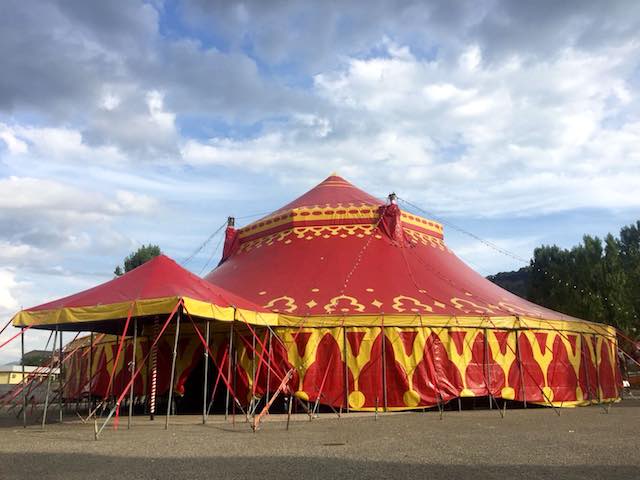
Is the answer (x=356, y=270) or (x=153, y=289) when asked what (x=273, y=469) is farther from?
(x=356, y=270)

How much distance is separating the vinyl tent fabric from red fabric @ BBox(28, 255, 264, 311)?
1415 mm

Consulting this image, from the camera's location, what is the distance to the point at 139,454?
A: 4754mm

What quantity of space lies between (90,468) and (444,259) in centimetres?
910

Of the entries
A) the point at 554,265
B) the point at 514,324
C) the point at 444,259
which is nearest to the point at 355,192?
the point at 444,259

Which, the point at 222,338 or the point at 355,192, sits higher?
the point at 355,192

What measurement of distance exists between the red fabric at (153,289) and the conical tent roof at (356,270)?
148 centimetres

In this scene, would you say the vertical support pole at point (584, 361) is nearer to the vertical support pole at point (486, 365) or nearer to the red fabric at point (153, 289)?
the vertical support pole at point (486, 365)

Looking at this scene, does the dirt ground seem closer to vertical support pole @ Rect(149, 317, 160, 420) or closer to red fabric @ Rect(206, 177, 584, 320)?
vertical support pole @ Rect(149, 317, 160, 420)

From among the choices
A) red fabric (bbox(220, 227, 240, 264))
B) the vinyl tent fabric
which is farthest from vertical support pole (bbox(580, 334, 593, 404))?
red fabric (bbox(220, 227, 240, 264))

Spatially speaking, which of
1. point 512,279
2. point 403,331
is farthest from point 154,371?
point 512,279

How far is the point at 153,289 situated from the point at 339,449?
3646 mm

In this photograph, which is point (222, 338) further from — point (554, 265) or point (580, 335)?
point (554, 265)

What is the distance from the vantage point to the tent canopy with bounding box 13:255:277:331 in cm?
A: 724

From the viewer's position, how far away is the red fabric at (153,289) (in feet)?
24.5
